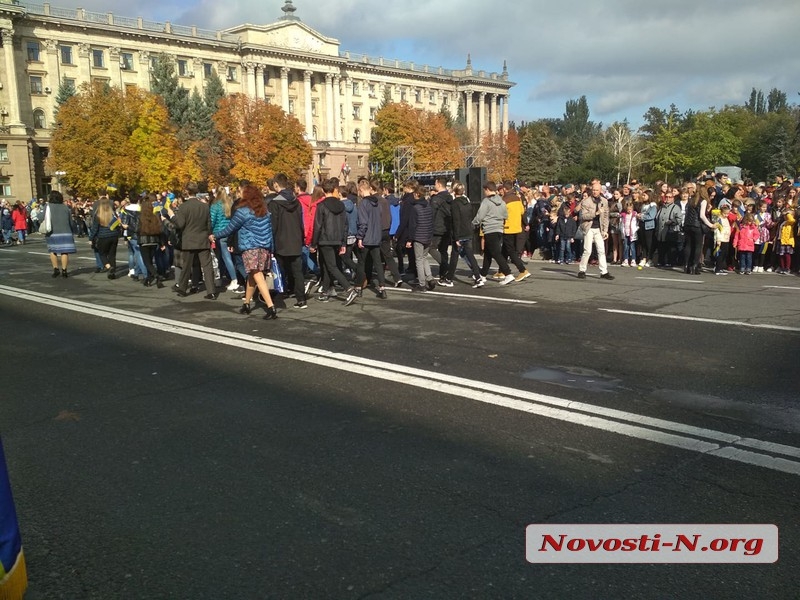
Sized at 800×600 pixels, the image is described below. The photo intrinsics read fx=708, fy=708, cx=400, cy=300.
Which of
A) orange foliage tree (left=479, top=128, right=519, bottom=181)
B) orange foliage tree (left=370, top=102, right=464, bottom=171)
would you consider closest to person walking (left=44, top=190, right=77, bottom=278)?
orange foliage tree (left=370, top=102, right=464, bottom=171)

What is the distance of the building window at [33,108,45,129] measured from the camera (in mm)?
78312

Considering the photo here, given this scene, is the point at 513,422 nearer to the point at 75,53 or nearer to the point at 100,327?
the point at 100,327

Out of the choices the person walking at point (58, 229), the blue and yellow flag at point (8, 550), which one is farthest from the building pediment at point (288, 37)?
the blue and yellow flag at point (8, 550)

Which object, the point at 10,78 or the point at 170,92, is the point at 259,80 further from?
the point at 10,78

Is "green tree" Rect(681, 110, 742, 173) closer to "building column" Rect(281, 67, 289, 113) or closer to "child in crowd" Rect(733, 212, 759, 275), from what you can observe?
"building column" Rect(281, 67, 289, 113)

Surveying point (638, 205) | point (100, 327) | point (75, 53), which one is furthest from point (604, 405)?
point (75, 53)

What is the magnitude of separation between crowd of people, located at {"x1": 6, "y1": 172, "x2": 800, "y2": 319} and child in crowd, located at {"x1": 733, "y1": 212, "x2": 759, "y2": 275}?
0.08ft

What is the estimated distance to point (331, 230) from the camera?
11234mm

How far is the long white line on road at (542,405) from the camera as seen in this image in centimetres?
457

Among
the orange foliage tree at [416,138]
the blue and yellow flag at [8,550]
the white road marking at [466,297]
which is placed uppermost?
the orange foliage tree at [416,138]

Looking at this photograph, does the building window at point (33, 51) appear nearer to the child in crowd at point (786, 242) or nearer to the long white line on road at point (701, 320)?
the child in crowd at point (786, 242)

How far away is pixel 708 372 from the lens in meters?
6.55

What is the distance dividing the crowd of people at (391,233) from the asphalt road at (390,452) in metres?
2.45

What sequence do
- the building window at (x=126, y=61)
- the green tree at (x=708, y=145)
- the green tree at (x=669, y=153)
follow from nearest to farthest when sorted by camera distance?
1. the green tree at (x=669, y=153)
2. the green tree at (x=708, y=145)
3. the building window at (x=126, y=61)
